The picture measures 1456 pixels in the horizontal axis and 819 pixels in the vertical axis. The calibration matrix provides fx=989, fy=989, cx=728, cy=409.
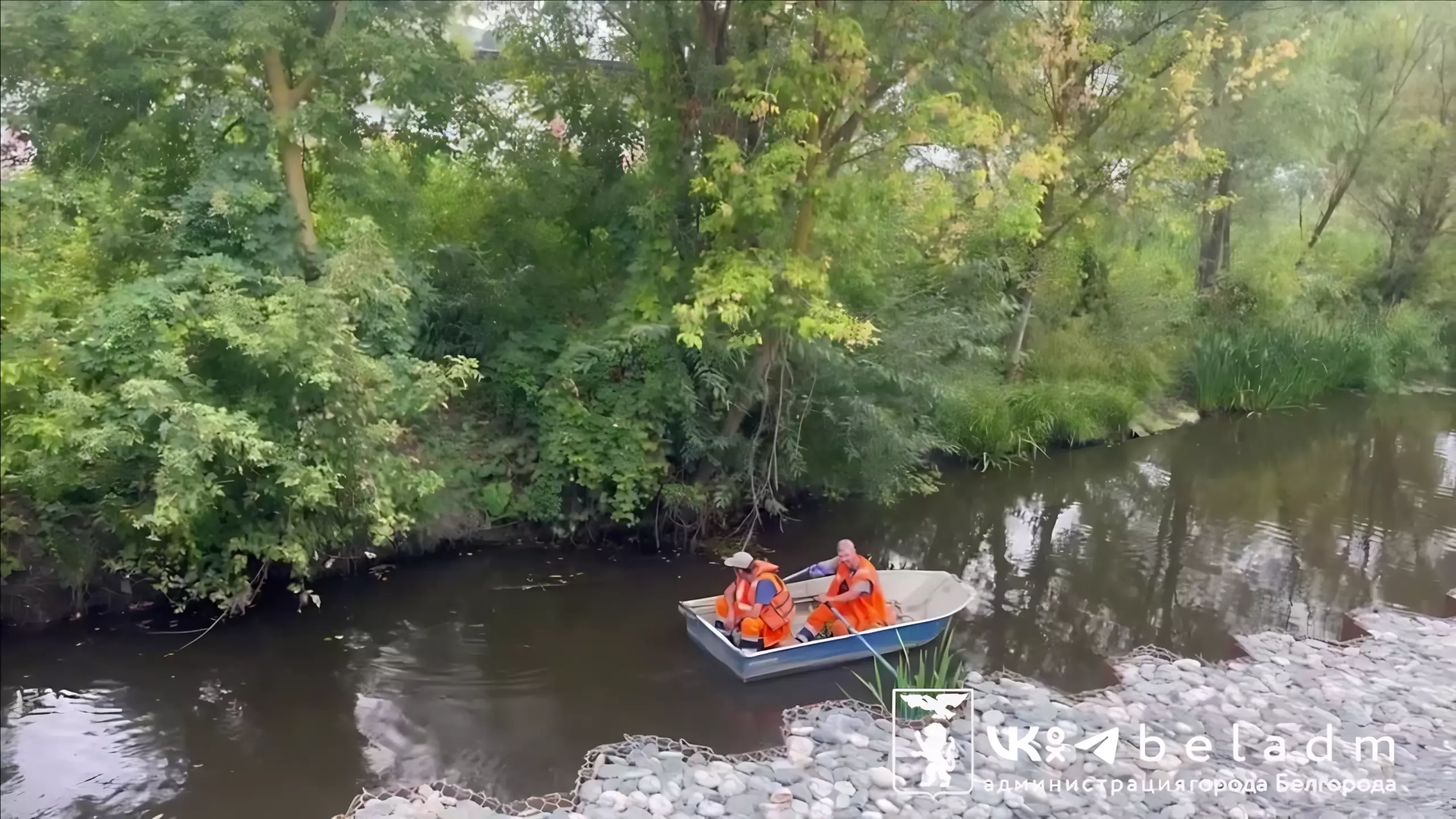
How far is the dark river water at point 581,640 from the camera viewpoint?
18.6 feet

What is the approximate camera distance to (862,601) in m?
7.08

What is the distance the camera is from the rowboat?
677cm

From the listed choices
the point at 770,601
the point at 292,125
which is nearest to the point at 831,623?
the point at 770,601

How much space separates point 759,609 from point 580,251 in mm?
4370

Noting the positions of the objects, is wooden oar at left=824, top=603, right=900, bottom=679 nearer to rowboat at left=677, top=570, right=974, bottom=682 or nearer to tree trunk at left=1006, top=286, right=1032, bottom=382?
rowboat at left=677, top=570, right=974, bottom=682

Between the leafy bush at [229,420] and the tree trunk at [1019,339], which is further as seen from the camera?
the tree trunk at [1019,339]

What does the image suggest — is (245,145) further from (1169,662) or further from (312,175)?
(1169,662)

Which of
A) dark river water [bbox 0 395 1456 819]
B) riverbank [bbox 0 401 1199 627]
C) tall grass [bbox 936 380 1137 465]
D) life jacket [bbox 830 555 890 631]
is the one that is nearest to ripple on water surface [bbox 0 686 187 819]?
dark river water [bbox 0 395 1456 819]

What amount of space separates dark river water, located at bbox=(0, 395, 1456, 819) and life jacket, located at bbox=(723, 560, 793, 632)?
45 cm

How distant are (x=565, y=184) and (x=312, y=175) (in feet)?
7.37

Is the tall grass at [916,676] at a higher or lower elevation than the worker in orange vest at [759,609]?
lower

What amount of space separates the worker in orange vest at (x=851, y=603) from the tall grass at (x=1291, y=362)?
1005 cm

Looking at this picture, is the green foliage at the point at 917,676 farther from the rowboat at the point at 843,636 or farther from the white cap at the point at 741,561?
the white cap at the point at 741,561

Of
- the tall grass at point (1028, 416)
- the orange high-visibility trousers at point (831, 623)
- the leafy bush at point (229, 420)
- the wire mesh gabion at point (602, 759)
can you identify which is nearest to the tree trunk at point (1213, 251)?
the tall grass at point (1028, 416)
